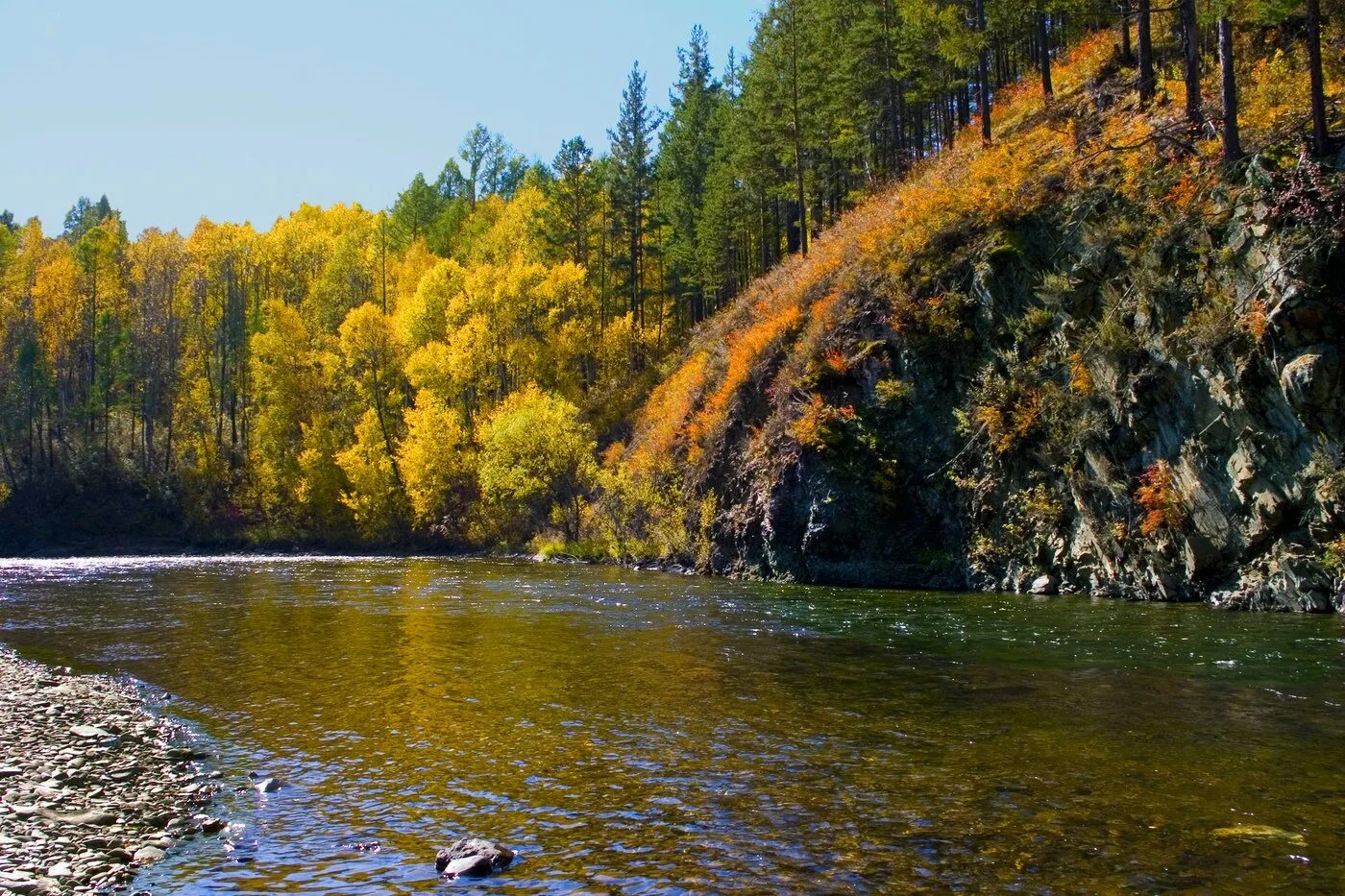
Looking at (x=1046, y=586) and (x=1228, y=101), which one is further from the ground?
(x=1228, y=101)

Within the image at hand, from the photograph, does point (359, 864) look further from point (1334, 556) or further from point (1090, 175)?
point (1090, 175)

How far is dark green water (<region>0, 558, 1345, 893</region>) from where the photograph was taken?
8172 mm

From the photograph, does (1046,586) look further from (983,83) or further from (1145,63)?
(983,83)

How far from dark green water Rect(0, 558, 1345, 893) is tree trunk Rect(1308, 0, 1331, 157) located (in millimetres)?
12794

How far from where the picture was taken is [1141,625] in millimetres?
20609

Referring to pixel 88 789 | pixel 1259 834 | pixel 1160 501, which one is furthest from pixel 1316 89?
pixel 88 789

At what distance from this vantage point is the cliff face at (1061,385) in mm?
22703

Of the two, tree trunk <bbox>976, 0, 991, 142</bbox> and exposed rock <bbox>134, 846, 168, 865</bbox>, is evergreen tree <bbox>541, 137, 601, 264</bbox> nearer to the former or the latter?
tree trunk <bbox>976, 0, 991, 142</bbox>

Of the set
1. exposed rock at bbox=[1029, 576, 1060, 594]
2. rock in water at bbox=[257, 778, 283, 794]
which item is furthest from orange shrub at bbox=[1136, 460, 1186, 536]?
rock in water at bbox=[257, 778, 283, 794]

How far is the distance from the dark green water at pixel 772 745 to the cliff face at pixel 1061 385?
3.58 m

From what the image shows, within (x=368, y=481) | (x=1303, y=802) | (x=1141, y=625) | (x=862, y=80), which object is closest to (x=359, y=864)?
(x=1303, y=802)

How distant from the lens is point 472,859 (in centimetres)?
814

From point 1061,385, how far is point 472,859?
25.9 metres

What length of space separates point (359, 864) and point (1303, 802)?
8.93 meters
